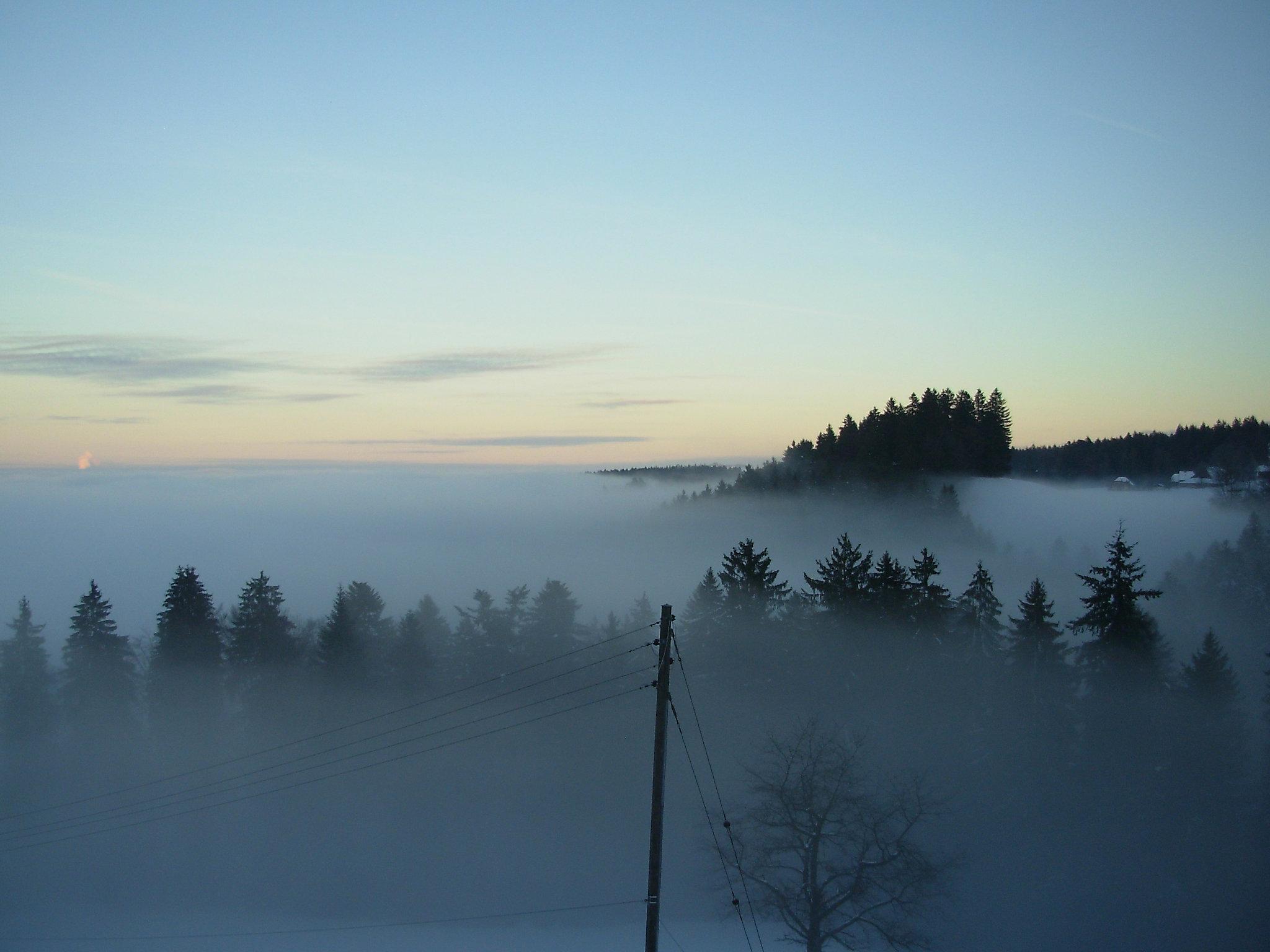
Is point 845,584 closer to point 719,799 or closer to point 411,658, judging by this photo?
point 719,799

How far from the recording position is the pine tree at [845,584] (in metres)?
35.1

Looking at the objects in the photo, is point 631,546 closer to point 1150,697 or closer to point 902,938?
point 1150,697

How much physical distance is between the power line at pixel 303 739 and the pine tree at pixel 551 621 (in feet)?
2.31

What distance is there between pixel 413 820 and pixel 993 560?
57.6m

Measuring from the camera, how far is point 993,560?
75562 mm

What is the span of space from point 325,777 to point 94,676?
41.0ft

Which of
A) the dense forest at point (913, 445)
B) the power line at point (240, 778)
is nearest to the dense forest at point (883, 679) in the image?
the power line at point (240, 778)

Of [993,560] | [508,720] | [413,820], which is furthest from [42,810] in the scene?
[993,560]

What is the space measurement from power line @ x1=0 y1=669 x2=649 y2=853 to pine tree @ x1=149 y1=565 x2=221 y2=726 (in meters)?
5.01

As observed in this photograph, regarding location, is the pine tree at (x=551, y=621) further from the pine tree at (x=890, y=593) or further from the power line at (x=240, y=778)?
the pine tree at (x=890, y=593)

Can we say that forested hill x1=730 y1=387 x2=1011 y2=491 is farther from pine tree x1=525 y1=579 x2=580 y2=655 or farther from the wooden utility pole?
the wooden utility pole

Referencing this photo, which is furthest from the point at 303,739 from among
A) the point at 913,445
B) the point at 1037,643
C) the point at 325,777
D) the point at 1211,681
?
the point at 913,445

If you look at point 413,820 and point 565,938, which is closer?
point 565,938

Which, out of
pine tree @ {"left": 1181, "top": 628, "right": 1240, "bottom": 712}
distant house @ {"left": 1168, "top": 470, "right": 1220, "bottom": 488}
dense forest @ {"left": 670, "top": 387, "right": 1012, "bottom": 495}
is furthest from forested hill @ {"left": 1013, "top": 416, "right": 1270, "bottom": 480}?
pine tree @ {"left": 1181, "top": 628, "right": 1240, "bottom": 712}
